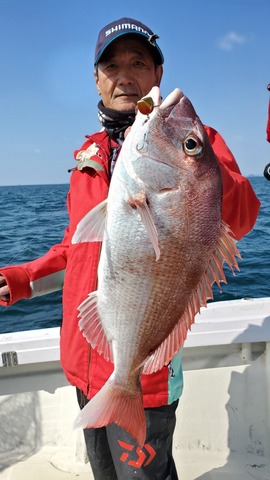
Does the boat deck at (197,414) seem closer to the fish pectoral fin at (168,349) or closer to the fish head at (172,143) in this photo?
the fish pectoral fin at (168,349)

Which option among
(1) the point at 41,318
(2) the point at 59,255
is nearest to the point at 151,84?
(2) the point at 59,255

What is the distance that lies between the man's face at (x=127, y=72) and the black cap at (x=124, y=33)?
35mm

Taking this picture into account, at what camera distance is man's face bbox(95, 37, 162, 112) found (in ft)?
6.85

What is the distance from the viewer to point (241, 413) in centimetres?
331

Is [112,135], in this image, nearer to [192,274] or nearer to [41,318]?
[192,274]

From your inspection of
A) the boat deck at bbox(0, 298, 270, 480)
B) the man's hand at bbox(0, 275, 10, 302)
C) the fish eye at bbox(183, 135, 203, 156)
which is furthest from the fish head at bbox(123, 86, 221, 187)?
the boat deck at bbox(0, 298, 270, 480)

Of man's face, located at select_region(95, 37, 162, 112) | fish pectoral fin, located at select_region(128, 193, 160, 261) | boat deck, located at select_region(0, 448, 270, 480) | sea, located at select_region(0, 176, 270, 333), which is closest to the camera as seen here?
fish pectoral fin, located at select_region(128, 193, 160, 261)

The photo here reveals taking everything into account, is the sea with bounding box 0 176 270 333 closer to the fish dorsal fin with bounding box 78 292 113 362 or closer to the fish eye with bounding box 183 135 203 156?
the fish dorsal fin with bounding box 78 292 113 362

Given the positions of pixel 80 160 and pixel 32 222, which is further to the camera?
pixel 32 222

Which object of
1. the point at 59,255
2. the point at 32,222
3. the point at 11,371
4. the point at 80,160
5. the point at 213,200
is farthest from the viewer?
the point at 32,222

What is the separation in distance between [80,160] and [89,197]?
0.22 meters

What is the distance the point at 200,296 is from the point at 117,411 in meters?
0.60

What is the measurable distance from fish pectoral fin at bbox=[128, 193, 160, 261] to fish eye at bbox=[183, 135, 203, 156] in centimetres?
24

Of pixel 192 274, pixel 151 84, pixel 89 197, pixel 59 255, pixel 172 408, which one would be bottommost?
pixel 172 408
